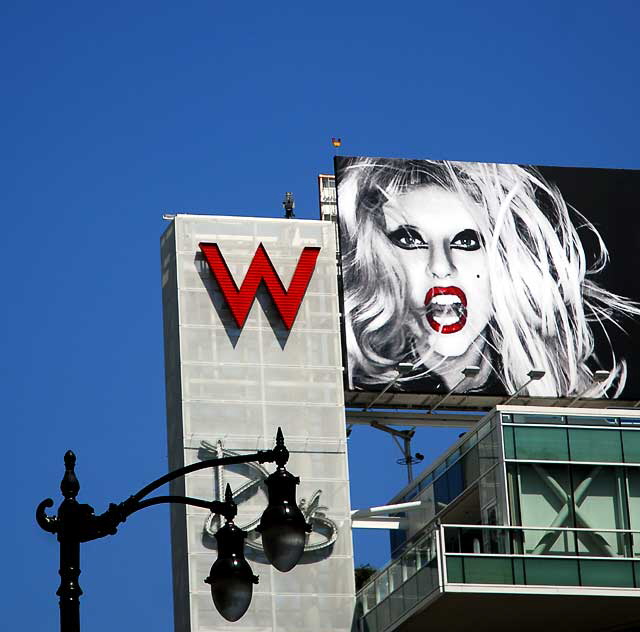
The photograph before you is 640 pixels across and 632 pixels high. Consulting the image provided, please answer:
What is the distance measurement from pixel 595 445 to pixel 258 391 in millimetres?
12033

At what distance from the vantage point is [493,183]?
60.3 meters

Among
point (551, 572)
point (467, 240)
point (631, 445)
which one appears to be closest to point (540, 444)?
point (631, 445)

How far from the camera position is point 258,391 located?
55594 millimetres

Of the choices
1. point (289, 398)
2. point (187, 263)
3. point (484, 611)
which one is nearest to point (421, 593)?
point (484, 611)

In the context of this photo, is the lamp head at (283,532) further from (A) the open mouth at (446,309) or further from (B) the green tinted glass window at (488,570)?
(A) the open mouth at (446,309)

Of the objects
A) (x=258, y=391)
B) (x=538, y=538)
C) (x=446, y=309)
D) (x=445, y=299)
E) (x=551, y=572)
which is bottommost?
(x=551, y=572)

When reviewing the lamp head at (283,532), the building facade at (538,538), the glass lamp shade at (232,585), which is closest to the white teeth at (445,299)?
the building facade at (538,538)

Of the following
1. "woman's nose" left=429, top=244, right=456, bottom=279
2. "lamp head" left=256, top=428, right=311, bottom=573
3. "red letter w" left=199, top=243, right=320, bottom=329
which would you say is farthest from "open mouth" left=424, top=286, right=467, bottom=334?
"lamp head" left=256, top=428, right=311, bottom=573

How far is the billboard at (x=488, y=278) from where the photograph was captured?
5622 cm

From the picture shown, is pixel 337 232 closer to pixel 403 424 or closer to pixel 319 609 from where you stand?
pixel 403 424

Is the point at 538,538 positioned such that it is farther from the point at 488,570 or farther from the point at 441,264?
the point at 441,264

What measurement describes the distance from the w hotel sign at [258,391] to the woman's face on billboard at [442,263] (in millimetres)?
2613

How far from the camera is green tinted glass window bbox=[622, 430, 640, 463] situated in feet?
161

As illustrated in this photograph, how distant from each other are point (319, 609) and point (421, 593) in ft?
21.6
